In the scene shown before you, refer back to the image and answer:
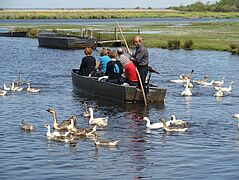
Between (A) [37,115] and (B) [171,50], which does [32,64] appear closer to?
(B) [171,50]

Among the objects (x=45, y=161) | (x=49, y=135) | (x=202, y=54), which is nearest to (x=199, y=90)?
(x=49, y=135)

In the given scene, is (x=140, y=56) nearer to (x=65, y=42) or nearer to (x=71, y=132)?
(x=71, y=132)

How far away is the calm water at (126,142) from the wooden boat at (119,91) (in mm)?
359

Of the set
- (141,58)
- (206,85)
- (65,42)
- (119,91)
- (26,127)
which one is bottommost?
(65,42)

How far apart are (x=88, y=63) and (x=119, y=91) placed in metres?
3.67

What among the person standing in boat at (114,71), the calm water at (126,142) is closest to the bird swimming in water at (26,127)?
the calm water at (126,142)

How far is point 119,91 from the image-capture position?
78.0 ft

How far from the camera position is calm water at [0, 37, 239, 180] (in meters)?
14.5

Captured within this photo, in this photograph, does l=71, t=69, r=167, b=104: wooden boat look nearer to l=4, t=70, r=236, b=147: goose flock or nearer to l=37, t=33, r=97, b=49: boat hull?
l=4, t=70, r=236, b=147: goose flock

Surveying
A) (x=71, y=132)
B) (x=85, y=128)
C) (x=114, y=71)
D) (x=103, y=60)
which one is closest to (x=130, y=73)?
(x=114, y=71)

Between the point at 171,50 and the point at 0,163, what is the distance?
38.5 metres

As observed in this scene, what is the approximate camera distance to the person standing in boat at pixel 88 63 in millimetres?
26828

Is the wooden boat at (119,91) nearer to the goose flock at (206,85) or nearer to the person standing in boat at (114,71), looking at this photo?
the person standing in boat at (114,71)

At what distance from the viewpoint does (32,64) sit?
4266 cm
